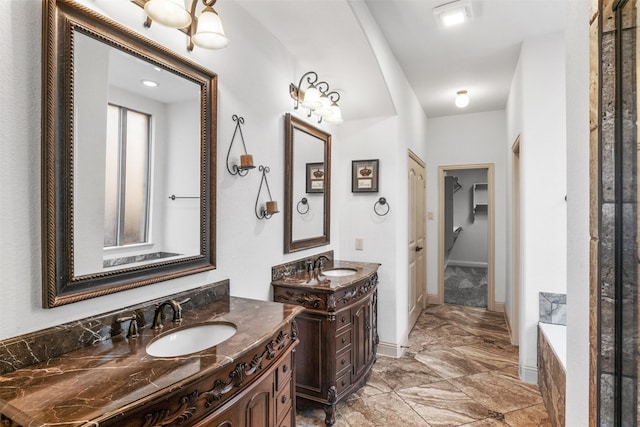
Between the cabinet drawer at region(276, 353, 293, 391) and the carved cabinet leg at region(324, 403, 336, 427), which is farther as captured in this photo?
the carved cabinet leg at region(324, 403, 336, 427)

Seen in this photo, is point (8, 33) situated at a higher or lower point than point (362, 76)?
lower

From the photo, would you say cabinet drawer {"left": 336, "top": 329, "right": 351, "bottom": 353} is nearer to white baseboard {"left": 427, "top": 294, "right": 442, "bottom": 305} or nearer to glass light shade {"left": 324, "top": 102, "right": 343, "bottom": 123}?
glass light shade {"left": 324, "top": 102, "right": 343, "bottom": 123}

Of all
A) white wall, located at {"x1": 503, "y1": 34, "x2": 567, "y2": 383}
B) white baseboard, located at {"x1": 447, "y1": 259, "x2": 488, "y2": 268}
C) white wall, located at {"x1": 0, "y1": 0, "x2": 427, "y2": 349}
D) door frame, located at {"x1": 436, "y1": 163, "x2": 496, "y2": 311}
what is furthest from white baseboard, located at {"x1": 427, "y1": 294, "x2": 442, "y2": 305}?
white baseboard, located at {"x1": 447, "y1": 259, "x2": 488, "y2": 268}

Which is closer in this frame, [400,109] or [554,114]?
[554,114]

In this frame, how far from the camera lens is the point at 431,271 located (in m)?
5.12

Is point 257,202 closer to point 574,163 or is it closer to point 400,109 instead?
point 574,163

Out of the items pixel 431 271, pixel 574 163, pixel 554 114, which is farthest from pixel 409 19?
pixel 431 271

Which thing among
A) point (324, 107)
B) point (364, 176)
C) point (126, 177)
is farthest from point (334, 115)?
point (126, 177)

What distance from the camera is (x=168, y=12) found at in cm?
128

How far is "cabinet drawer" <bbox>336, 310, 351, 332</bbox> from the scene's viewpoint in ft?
7.33

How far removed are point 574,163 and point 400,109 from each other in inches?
98.8

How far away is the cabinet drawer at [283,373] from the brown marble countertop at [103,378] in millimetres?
256

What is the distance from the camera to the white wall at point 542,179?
273cm

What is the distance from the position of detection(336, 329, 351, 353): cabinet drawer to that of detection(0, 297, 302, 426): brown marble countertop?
1.02 meters
